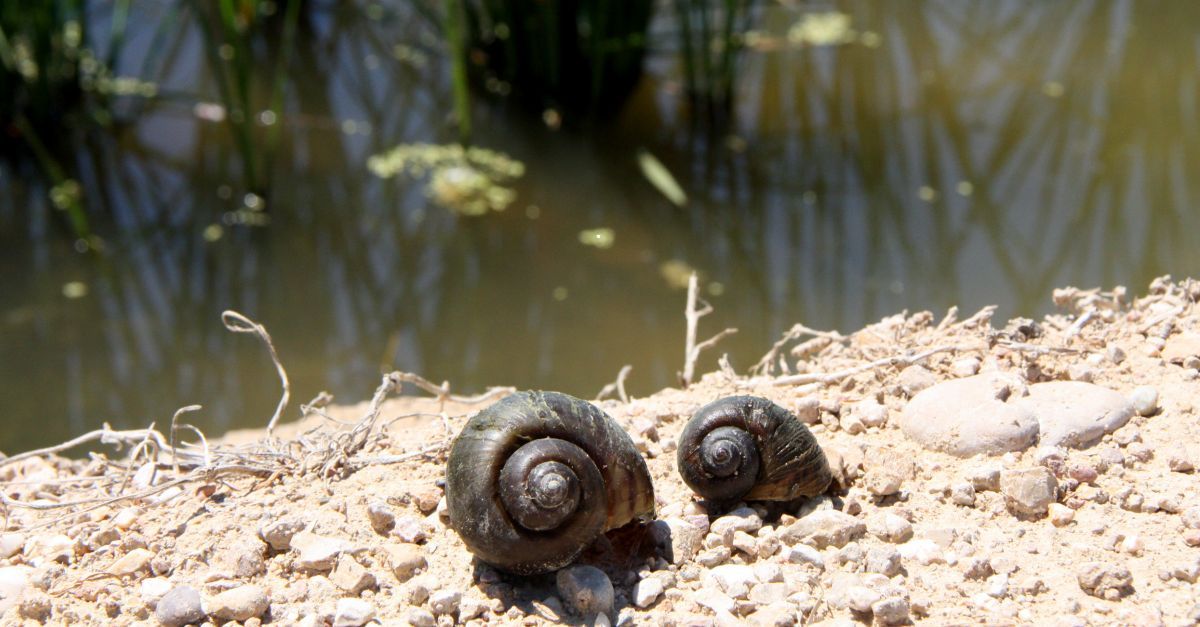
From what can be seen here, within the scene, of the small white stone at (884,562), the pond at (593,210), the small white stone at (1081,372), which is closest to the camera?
the small white stone at (884,562)

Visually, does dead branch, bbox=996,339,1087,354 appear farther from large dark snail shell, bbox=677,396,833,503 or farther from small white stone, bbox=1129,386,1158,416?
large dark snail shell, bbox=677,396,833,503

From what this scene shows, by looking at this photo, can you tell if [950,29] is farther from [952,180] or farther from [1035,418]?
[1035,418]

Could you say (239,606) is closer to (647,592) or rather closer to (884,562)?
(647,592)

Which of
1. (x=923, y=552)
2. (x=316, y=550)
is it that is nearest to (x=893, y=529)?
(x=923, y=552)

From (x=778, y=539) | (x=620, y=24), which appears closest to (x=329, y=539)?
(x=778, y=539)

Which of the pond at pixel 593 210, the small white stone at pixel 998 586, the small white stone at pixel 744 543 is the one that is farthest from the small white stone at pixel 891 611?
the pond at pixel 593 210

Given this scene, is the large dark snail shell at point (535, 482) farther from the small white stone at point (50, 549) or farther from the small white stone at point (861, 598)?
the small white stone at point (50, 549)
